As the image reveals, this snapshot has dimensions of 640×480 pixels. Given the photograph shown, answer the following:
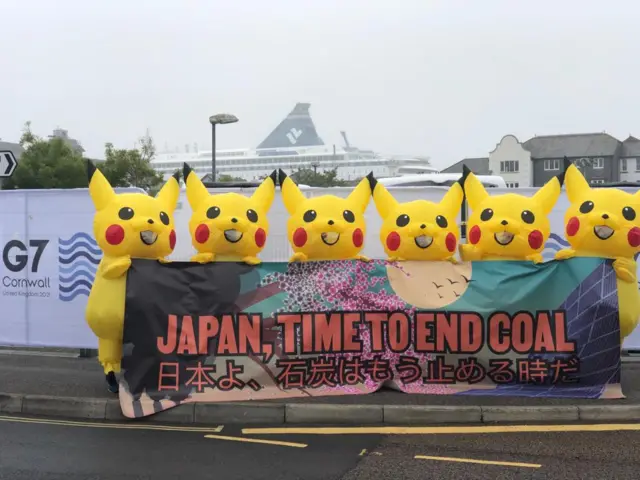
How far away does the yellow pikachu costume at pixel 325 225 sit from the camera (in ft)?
22.9

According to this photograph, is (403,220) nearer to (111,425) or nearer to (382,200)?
(382,200)

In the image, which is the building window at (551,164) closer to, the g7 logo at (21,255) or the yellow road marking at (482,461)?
the g7 logo at (21,255)

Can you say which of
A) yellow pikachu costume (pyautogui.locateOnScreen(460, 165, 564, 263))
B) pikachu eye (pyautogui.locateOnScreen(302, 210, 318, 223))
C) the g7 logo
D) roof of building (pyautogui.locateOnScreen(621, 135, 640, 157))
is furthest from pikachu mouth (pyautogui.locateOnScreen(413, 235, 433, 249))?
roof of building (pyautogui.locateOnScreen(621, 135, 640, 157))

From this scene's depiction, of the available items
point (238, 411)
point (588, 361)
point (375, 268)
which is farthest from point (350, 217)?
point (588, 361)

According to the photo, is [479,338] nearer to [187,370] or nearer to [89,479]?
[187,370]

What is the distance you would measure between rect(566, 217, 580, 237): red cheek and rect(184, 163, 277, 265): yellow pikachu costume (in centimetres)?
320

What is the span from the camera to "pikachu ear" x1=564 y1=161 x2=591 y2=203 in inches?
270

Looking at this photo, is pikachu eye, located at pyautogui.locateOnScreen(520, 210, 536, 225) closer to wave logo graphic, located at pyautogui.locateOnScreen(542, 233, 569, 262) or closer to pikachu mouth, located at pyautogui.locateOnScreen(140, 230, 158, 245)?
wave logo graphic, located at pyautogui.locateOnScreen(542, 233, 569, 262)

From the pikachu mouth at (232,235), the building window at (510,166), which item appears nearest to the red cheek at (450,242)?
the pikachu mouth at (232,235)

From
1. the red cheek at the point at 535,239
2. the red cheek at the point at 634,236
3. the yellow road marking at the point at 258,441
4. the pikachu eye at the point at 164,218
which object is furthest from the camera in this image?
the red cheek at the point at 535,239

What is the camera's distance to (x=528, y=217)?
6887 millimetres

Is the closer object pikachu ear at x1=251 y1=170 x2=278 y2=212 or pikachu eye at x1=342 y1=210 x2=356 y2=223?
pikachu eye at x1=342 y1=210 x2=356 y2=223

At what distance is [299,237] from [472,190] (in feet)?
6.48

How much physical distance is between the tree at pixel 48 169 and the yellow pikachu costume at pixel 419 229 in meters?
26.6
